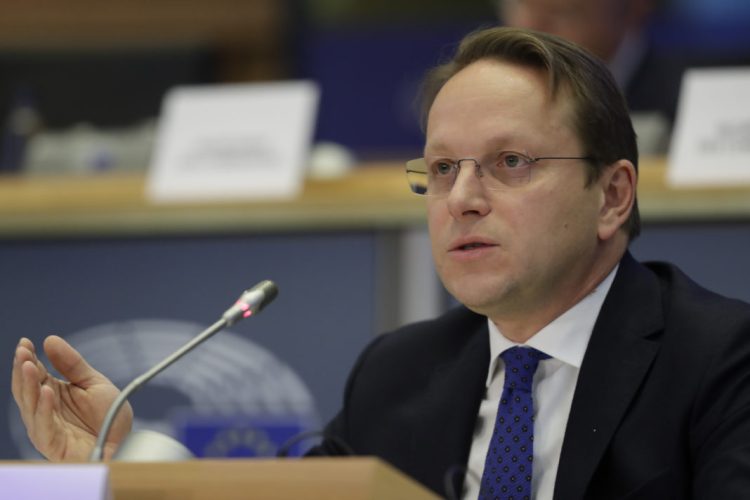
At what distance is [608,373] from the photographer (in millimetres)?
2229

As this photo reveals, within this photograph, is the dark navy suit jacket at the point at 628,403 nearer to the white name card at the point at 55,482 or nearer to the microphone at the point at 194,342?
the microphone at the point at 194,342

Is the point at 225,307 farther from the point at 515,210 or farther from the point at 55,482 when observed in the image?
the point at 55,482

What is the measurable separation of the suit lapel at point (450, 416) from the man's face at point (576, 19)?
175cm

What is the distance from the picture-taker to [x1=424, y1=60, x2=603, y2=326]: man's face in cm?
228

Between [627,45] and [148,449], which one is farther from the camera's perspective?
[627,45]

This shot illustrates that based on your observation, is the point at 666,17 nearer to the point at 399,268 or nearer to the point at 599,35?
the point at 599,35

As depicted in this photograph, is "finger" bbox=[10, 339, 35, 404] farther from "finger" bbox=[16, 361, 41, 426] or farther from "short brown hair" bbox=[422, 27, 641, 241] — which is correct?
"short brown hair" bbox=[422, 27, 641, 241]

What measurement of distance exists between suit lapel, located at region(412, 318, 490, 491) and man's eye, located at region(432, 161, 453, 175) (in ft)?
1.07

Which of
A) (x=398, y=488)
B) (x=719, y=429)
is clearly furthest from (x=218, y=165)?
(x=398, y=488)

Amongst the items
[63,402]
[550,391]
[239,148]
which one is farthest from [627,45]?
[63,402]

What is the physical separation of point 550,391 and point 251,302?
537 millimetres

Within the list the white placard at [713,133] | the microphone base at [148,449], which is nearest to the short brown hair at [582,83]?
the microphone base at [148,449]

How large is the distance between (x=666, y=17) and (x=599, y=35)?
→ 255 centimetres

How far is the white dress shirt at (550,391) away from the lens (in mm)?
2246
